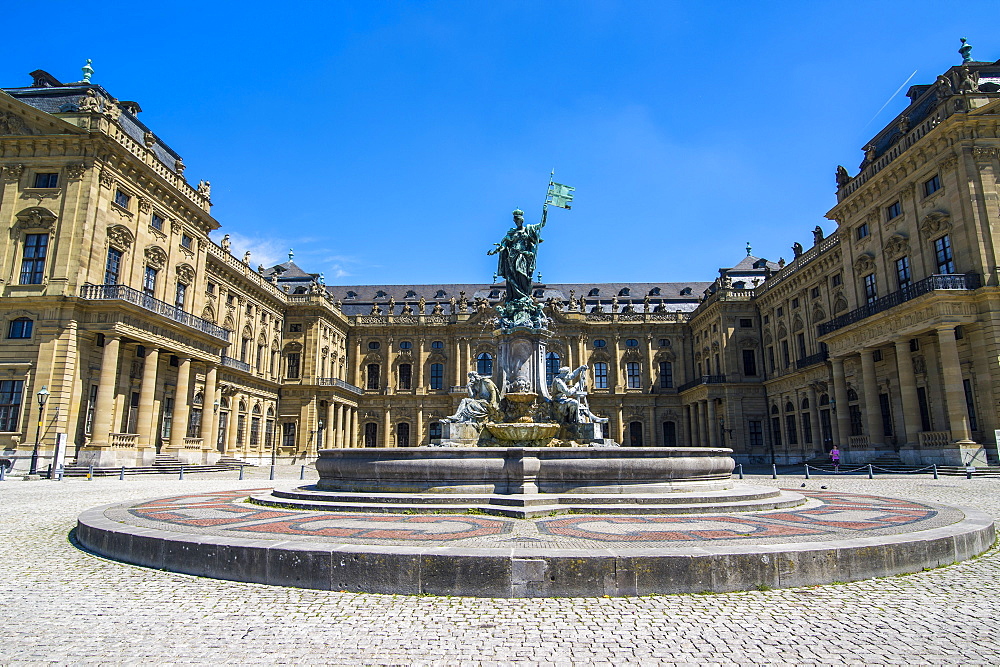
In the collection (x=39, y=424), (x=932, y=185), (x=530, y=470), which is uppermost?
(x=932, y=185)

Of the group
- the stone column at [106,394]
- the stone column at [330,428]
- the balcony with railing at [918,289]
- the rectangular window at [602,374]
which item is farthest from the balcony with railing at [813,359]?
the stone column at [106,394]

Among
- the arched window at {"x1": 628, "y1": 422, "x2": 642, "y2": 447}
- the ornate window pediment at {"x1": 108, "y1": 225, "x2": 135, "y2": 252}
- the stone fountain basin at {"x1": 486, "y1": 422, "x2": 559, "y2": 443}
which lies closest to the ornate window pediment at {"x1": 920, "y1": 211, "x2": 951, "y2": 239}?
the stone fountain basin at {"x1": 486, "y1": 422, "x2": 559, "y2": 443}

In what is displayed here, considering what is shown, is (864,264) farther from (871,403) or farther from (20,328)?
(20,328)

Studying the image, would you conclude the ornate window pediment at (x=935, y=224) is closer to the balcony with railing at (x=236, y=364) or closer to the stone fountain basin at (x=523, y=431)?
the stone fountain basin at (x=523, y=431)

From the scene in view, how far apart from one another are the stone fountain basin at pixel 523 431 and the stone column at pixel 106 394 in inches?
875

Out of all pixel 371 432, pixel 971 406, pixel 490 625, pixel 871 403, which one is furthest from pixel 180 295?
pixel 971 406

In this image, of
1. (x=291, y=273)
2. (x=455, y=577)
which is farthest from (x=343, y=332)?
(x=455, y=577)

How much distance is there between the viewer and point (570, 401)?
1725 centimetres

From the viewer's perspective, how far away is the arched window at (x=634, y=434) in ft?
199

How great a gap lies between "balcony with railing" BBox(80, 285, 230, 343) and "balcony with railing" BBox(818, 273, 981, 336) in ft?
124

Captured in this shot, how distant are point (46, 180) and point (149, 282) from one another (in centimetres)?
681

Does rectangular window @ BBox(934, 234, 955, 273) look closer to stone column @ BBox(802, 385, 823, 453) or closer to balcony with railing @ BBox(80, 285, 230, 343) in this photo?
stone column @ BBox(802, 385, 823, 453)

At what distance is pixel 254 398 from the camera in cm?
4788

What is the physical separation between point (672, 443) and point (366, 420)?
32.4m
